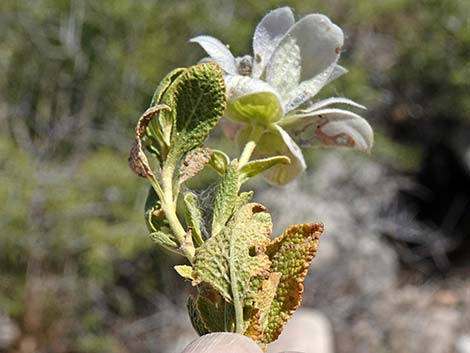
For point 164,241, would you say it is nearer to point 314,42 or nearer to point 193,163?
point 193,163

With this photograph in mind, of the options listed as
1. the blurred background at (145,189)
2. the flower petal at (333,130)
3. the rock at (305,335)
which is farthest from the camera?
the blurred background at (145,189)

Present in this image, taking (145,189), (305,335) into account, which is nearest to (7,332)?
(145,189)

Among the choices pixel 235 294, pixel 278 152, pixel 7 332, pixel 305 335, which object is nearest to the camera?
pixel 235 294

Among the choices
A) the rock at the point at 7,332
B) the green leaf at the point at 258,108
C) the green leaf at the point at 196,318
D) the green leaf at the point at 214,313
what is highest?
the green leaf at the point at 258,108

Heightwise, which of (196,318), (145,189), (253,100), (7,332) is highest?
(253,100)

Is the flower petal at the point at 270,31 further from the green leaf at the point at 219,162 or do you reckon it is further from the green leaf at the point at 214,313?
the green leaf at the point at 214,313

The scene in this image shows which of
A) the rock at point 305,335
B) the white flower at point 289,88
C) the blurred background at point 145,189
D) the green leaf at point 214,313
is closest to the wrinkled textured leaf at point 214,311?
the green leaf at point 214,313

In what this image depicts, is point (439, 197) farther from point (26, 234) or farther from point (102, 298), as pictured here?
point (26, 234)
